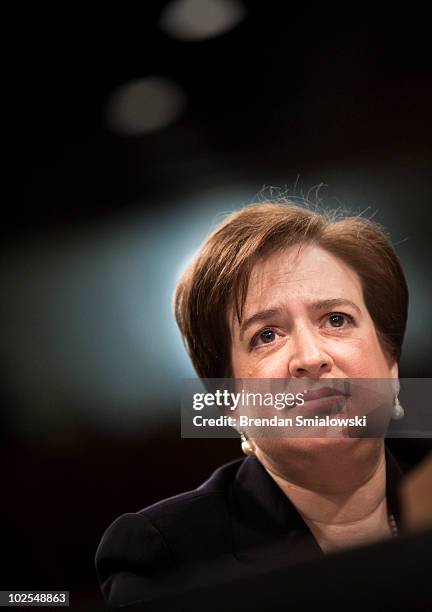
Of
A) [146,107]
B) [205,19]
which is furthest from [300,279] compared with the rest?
[205,19]

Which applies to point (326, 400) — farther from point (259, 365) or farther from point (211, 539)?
point (211, 539)

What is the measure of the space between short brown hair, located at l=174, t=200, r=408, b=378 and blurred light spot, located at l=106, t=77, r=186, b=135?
0.38 meters

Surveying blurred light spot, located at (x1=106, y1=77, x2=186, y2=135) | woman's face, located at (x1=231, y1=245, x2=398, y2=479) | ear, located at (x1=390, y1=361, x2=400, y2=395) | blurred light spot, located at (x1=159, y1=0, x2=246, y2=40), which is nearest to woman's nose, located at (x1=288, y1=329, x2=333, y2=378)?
woman's face, located at (x1=231, y1=245, x2=398, y2=479)

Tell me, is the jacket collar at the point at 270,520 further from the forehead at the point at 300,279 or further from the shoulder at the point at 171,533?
the forehead at the point at 300,279

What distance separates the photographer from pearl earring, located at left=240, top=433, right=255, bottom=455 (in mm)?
1710

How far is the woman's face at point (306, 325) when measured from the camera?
1629 millimetres

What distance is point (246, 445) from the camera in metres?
1.71

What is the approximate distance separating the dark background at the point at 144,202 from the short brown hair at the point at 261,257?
1.6 inches

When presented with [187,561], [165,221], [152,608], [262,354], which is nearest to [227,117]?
[165,221]

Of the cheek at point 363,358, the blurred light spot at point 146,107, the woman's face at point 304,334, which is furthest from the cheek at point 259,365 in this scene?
the blurred light spot at point 146,107

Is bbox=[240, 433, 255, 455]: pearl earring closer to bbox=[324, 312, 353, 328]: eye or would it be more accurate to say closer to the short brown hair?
the short brown hair

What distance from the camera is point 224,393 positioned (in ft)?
5.70

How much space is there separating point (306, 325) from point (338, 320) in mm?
62

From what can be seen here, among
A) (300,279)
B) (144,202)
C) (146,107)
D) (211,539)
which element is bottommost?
(211,539)
